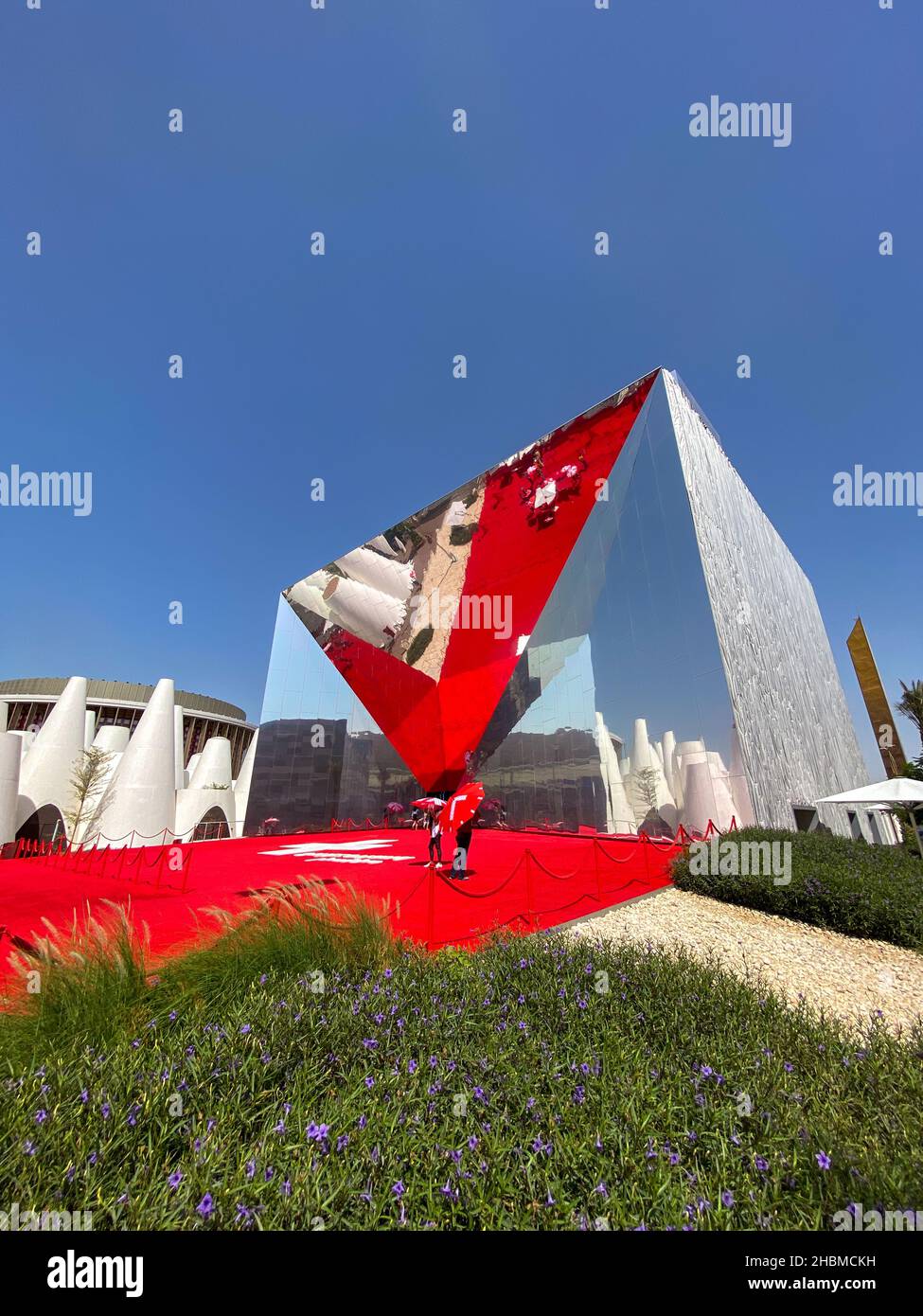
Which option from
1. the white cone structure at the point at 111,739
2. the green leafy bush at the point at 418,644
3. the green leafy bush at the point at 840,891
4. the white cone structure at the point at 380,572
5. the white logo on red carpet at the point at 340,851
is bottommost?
the white logo on red carpet at the point at 340,851

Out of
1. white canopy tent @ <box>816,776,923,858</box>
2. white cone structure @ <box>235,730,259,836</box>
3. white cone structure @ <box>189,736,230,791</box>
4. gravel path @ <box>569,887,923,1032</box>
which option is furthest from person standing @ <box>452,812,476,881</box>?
white cone structure @ <box>235,730,259,836</box>

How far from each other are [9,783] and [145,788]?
4.76 meters

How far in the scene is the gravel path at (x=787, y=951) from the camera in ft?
17.1

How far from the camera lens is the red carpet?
22.9 ft

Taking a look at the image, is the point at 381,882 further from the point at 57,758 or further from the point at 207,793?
the point at 57,758

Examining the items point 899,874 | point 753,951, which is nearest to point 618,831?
point 899,874


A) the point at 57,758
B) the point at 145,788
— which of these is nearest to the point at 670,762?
the point at 145,788

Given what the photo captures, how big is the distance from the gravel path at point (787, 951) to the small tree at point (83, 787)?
24.2 meters

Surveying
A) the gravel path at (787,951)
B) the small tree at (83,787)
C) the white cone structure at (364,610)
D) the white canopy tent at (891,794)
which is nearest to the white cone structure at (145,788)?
the small tree at (83,787)

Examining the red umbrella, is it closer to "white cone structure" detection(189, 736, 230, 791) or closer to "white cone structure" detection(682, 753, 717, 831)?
"white cone structure" detection(682, 753, 717, 831)

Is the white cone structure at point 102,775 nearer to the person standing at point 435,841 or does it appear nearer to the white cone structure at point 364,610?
the white cone structure at point 364,610

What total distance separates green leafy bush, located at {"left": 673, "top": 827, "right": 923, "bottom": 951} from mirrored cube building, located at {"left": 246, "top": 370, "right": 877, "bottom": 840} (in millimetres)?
3337

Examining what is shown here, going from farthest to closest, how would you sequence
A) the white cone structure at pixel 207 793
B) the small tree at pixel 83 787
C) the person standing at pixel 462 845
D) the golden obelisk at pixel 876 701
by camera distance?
the golden obelisk at pixel 876 701, the white cone structure at pixel 207 793, the small tree at pixel 83 787, the person standing at pixel 462 845
